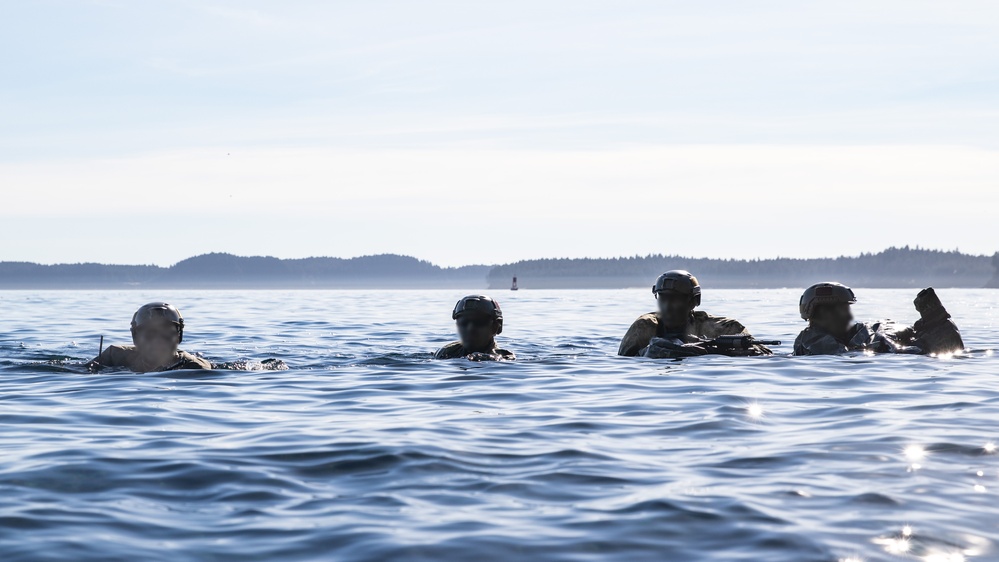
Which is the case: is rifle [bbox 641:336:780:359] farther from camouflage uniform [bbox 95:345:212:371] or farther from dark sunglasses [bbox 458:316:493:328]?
camouflage uniform [bbox 95:345:212:371]

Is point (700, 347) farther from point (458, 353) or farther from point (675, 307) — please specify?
point (458, 353)

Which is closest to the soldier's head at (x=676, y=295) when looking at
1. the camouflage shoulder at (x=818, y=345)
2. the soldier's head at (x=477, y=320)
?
the camouflage shoulder at (x=818, y=345)

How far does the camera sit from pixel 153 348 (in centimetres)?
1641

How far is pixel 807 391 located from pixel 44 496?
946 centimetres

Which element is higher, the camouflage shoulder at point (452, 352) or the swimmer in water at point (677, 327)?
the swimmer in water at point (677, 327)

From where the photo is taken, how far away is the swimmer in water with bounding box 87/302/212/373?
52.0 ft

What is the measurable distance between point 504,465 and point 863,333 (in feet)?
41.0

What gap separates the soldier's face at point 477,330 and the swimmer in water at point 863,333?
17.4 ft

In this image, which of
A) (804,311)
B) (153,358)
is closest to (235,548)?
(153,358)

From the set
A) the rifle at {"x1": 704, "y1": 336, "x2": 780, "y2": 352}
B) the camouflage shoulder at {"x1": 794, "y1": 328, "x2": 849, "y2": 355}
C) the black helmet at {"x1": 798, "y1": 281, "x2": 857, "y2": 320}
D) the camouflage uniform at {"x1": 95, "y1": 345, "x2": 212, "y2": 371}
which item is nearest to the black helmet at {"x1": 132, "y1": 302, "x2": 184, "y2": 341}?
the camouflage uniform at {"x1": 95, "y1": 345, "x2": 212, "y2": 371}

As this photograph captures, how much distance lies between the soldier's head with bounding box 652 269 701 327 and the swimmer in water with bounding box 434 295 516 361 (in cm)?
274

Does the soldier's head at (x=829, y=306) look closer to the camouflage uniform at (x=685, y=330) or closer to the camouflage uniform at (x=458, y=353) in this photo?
the camouflage uniform at (x=685, y=330)

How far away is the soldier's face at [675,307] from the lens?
18.4 meters

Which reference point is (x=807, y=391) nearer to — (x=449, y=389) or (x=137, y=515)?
(x=449, y=389)
